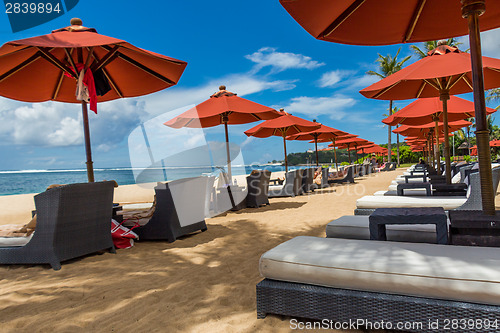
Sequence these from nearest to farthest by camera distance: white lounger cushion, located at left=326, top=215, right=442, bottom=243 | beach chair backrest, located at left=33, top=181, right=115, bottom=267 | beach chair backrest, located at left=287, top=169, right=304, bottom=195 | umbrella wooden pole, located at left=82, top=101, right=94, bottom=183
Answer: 1. white lounger cushion, located at left=326, top=215, right=442, bottom=243
2. beach chair backrest, located at left=33, top=181, right=115, bottom=267
3. umbrella wooden pole, located at left=82, top=101, right=94, bottom=183
4. beach chair backrest, located at left=287, top=169, right=304, bottom=195

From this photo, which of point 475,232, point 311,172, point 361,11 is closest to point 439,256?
point 475,232

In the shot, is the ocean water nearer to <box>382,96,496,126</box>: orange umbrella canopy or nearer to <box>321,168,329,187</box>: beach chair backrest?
<box>321,168,329,187</box>: beach chair backrest

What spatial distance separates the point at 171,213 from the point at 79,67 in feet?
7.28

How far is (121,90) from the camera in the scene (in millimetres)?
5441

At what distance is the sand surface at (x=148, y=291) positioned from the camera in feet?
6.29

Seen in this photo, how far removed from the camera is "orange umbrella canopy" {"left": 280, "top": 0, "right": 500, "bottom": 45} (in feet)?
8.61

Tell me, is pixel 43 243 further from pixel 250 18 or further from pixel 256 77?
pixel 250 18

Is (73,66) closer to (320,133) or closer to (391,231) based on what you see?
(391,231)

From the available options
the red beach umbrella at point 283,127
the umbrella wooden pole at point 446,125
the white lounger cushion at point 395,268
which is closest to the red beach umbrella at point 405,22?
the white lounger cushion at point 395,268

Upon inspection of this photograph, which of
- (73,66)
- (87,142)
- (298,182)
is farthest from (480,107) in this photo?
(298,182)

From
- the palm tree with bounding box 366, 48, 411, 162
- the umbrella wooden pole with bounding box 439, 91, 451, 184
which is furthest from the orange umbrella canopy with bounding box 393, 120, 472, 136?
the palm tree with bounding box 366, 48, 411, 162

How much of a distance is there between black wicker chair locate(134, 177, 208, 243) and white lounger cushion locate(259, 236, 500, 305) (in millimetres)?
2445

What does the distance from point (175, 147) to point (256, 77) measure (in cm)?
2121

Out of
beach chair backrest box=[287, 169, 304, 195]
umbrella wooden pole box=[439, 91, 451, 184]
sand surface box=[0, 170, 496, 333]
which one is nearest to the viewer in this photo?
sand surface box=[0, 170, 496, 333]
